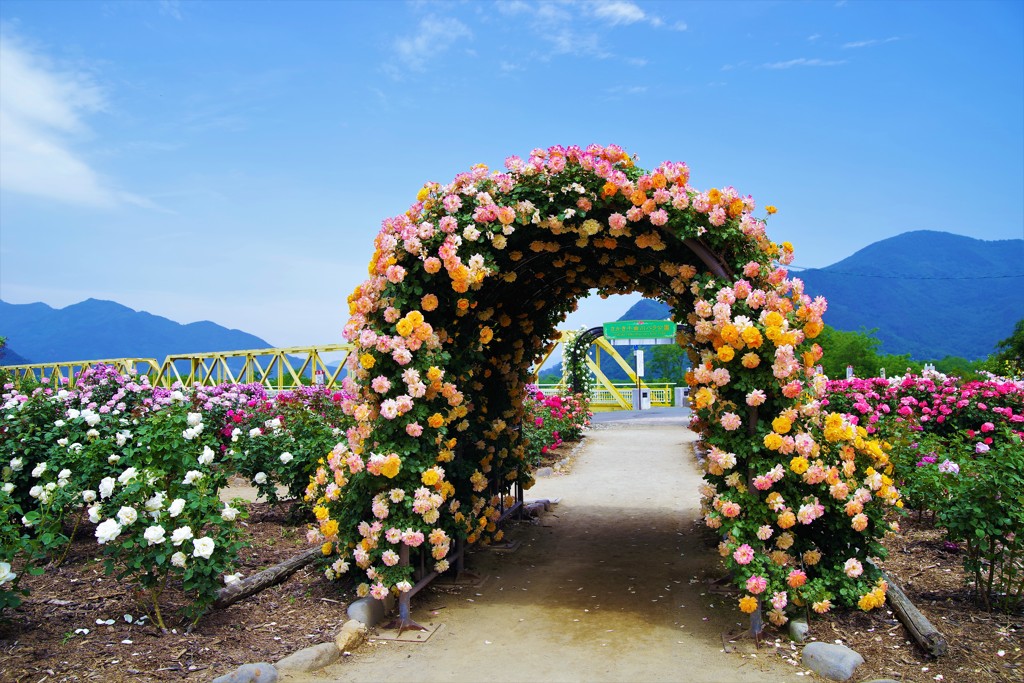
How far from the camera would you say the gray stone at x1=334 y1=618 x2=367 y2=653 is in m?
4.33

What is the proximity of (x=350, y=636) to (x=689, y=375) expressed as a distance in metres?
2.83

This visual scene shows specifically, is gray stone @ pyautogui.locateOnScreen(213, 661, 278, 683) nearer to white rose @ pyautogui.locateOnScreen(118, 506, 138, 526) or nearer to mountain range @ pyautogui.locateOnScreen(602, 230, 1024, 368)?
white rose @ pyautogui.locateOnScreen(118, 506, 138, 526)

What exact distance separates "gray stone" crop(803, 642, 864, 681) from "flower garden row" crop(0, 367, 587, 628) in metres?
3.06

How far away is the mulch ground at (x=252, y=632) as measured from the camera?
3814 mm

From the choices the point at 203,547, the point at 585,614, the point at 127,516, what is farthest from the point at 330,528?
the point at 585,614

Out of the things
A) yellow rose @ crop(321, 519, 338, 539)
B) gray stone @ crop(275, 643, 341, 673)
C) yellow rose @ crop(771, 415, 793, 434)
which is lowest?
gray stone @ crop(275, 643, 341, 673)

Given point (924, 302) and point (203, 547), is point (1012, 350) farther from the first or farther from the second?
point (924, 302)

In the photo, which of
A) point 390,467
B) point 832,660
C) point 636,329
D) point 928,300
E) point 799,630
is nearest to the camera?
point 832,660

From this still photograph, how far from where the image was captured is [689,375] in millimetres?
4840

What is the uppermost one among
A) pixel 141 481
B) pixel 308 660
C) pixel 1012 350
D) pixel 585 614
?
pixel 1012 350

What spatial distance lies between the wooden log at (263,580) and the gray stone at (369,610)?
2.32 feet

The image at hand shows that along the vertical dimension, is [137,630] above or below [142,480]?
below

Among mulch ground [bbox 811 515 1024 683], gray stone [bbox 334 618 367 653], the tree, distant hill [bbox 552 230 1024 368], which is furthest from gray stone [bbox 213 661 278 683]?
distant hill [bbox 552 230 1024 368]

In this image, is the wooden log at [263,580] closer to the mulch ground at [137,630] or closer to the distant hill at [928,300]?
the mulch ground at [137,630]
